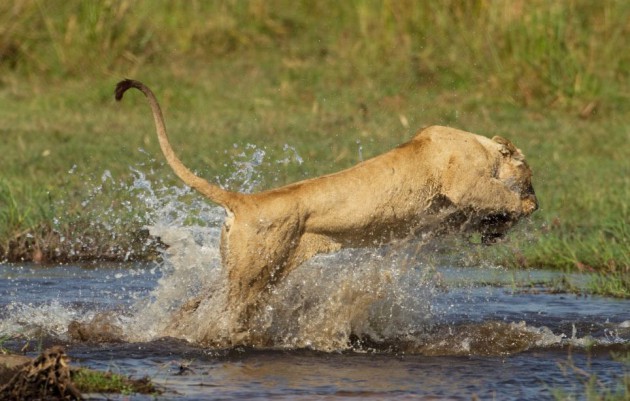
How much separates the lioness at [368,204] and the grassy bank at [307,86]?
2.33m

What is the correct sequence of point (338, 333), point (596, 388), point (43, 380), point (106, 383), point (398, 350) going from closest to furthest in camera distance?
point (43, 380) < point (106, 383) < point (596, 388) < point (398, 350) < point (338, 333)

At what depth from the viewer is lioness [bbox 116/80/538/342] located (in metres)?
5.21

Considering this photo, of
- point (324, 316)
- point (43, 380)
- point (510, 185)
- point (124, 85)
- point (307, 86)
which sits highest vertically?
point (307, 86)

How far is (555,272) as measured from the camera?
287 inches

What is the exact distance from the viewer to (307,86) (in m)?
11.2

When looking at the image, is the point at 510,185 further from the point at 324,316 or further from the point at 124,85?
the point at 124,85

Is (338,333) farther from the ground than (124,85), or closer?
closer

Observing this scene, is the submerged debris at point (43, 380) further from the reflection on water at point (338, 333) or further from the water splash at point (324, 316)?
the water splash at point (324, 316)

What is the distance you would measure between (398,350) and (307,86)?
233 inches

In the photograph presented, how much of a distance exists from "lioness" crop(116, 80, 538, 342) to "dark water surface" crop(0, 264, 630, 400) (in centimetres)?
40

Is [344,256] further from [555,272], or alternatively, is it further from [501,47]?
[501,47]

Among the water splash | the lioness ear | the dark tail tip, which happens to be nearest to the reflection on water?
the water splash

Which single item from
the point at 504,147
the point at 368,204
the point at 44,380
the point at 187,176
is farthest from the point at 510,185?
the point at 44,380

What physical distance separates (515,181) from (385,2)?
6.06 m
